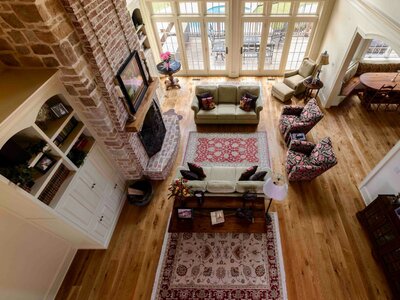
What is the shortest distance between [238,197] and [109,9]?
11.6 feet

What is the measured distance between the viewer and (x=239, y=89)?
5715 mm

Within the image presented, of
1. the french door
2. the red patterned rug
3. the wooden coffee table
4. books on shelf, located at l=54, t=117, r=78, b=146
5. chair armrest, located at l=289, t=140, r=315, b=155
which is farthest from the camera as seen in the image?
the french door

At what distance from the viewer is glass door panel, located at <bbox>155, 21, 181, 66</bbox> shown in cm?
677

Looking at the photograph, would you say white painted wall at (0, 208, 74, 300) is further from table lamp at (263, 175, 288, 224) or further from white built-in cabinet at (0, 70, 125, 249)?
table lamp at (263, 175, 288, 224)

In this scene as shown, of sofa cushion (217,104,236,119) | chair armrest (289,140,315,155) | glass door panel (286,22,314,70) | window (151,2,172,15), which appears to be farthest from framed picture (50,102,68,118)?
glass door panel (286,22,314,70)

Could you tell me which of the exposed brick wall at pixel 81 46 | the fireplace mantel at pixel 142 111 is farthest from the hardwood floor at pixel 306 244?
the exposed brick wall at pixel 81 46

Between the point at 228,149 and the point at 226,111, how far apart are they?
103 cm

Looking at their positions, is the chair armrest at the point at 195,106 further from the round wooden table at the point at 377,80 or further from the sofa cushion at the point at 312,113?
the round wooden table at the point at 377,80

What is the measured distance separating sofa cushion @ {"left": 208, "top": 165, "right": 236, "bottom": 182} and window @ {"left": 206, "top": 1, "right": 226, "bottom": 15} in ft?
15.6

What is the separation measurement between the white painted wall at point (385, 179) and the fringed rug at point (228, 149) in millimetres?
1868

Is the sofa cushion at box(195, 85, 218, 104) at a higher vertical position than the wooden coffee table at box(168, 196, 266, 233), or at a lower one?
higher

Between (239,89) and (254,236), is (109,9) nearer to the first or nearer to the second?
(239,89)

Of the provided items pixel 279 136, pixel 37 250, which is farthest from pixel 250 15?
pixel 37 250

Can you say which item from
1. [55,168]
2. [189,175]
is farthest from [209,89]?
[55,168]
